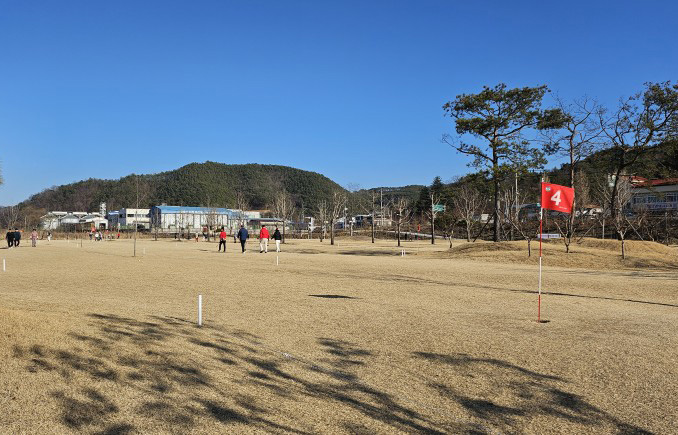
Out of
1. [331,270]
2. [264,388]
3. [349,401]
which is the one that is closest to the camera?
[349,401]

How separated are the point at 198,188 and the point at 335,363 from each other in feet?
448

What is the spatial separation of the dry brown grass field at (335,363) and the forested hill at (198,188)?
12198 cm

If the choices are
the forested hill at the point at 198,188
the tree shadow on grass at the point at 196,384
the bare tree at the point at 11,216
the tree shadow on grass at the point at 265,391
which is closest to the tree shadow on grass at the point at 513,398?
the tree shadow on grass at the point at 265,391

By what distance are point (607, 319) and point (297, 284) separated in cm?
819

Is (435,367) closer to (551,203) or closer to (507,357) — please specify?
(507,357)

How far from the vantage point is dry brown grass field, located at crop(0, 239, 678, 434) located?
4625mm

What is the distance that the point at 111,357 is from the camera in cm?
622

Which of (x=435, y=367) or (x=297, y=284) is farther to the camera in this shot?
(x=297, y=284)

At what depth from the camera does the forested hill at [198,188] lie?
136 metres

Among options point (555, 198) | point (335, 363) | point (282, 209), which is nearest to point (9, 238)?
point (282, 209)

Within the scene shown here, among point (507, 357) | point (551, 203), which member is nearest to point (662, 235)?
point (551, 203)

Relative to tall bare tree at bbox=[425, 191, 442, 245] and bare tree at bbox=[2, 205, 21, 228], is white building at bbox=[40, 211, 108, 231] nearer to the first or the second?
bare tree at bbox=[2, 205, 21, 228]

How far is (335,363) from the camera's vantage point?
6.36 m

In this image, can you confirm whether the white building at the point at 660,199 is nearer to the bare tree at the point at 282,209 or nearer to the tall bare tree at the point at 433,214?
the tall bare tree at the point at 433,214
